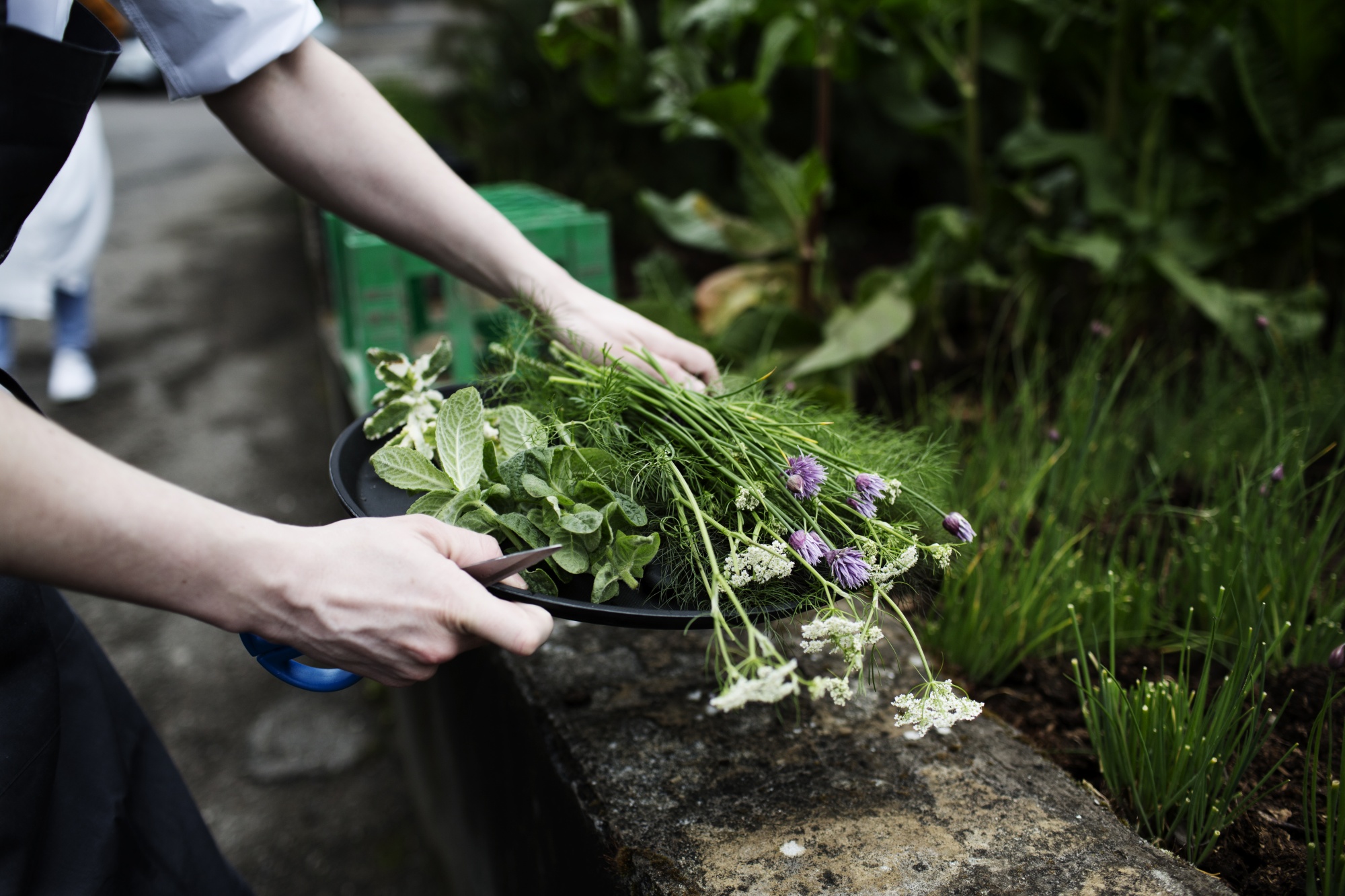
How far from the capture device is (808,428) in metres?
1.10

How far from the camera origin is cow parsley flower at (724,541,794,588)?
2.64 feet

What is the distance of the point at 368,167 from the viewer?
1097mm

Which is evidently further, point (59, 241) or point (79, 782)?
point (59, 241)

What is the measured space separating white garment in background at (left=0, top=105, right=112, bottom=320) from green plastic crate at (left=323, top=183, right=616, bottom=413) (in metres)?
1.88

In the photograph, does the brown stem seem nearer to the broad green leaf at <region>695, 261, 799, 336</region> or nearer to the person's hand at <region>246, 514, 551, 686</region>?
the broad green leaf at <region>695, 261, 799, 336</region>

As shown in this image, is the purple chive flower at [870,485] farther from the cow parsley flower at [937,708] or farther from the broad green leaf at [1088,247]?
the broad green leaf at [1088,247]

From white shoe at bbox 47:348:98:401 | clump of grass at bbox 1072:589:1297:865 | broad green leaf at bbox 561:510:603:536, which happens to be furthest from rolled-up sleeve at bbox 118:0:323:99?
white shoe at bbox 47:348:98:401

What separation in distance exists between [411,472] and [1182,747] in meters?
0.91

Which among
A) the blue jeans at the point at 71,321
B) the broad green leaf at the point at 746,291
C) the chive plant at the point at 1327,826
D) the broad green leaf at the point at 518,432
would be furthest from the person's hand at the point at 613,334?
the blue jeans at the point at 71,321

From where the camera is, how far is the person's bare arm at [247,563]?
0.65 metres

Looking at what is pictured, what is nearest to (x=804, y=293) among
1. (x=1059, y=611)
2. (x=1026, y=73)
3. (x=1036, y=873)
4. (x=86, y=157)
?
(x=1026, y=73)

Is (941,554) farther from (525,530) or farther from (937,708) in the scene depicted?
(525,530)

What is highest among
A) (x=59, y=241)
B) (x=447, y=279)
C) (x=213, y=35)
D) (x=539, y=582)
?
(x=213, y=35)

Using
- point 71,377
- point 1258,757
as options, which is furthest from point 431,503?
point 71,377
